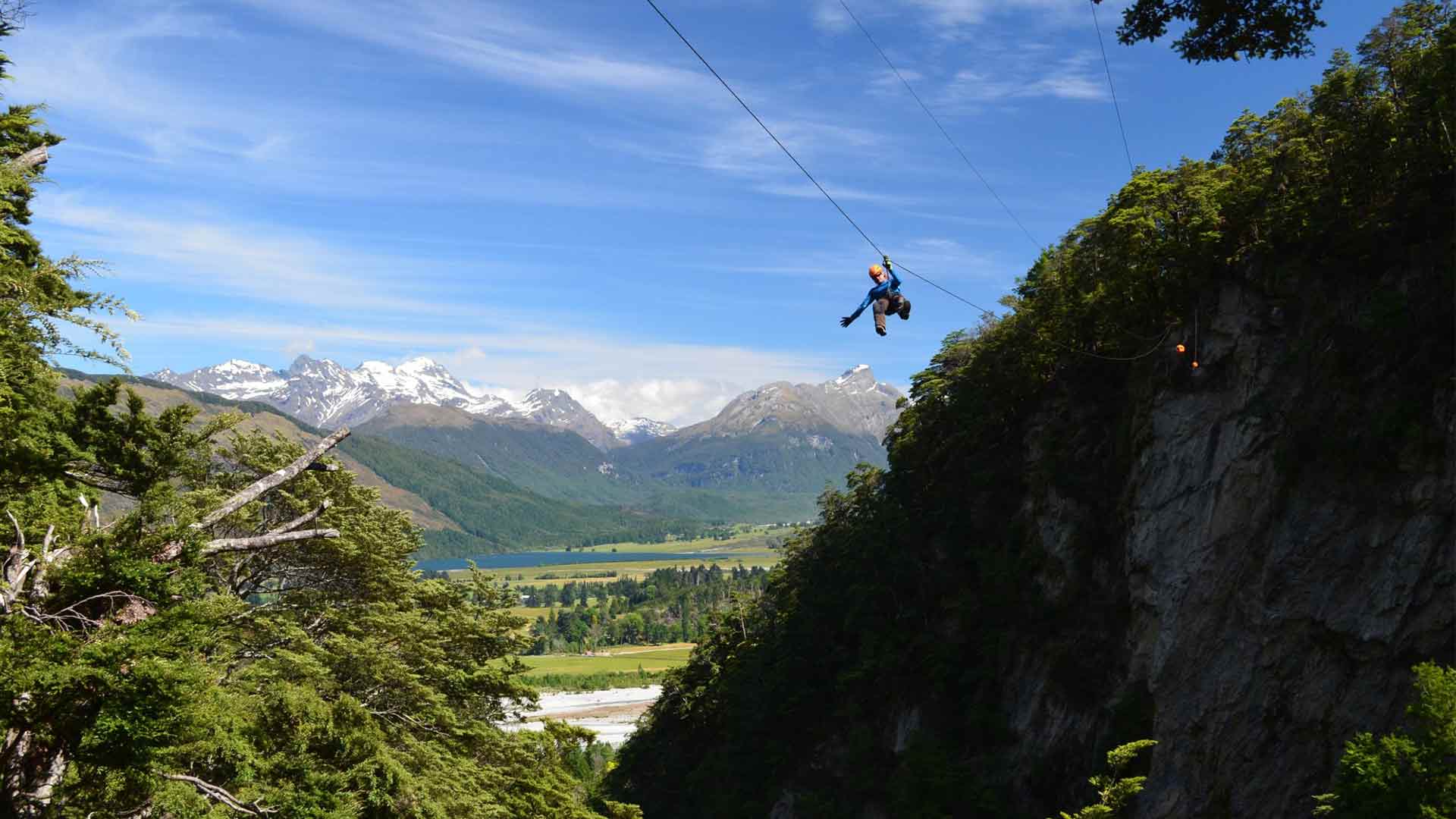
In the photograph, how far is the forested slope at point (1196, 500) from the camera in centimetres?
2522

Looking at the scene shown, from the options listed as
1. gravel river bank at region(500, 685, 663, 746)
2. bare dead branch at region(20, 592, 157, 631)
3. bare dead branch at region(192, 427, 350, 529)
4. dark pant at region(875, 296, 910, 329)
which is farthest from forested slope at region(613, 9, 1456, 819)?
gravel river bank at region(500, 685, 663, 746)

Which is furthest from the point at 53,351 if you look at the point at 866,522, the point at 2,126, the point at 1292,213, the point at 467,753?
the point at 866,522

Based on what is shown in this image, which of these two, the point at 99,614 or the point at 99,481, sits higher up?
the point at 99,481

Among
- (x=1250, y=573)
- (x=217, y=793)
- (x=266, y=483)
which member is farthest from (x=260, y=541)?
(x=1250, y=573)

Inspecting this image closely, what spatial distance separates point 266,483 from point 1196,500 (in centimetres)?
2916

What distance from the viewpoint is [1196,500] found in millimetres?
30922

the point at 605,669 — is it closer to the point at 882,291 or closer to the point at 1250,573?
the point at 1250,573

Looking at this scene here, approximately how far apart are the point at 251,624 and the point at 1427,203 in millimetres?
34340

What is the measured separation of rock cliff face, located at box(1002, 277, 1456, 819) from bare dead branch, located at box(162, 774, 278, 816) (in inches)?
1049

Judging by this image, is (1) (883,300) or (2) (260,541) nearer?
(2) (260,541)

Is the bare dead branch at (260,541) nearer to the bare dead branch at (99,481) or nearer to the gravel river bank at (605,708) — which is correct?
the bare dead branch at (99,481)

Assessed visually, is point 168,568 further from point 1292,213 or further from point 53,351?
point 1292,213

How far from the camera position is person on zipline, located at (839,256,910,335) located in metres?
19.6

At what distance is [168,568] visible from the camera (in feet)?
42.4
